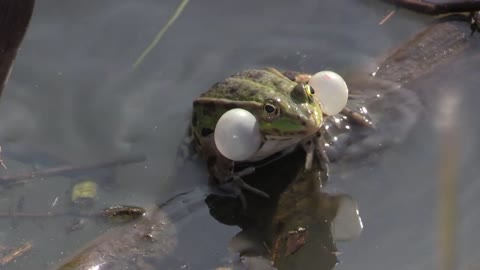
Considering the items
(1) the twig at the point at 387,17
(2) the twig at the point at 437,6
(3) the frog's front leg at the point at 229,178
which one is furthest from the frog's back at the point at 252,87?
(2) the twig at the point at 437,6

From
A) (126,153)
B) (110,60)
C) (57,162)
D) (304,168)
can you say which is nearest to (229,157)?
(304,168)

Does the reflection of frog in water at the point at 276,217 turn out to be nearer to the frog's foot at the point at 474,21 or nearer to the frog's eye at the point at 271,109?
the frog's eye at the point at 271,109

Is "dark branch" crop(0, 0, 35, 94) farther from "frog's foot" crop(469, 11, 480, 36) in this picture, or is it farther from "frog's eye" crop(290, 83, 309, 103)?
"frog's foot" crop(469, 11, 480, 36)

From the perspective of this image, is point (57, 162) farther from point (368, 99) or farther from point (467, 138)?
point (467, 138)

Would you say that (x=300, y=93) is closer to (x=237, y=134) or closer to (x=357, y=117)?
(x=237, y=134)

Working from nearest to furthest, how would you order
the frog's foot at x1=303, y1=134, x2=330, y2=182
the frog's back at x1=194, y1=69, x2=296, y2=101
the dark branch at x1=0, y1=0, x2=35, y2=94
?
1. the dark branch at x1=0, y1=0, x2=35, y2=94
2. the frog's back at x1=194, y1=69, x2=296, y2=101
3. the frog's foot at x1=303, y1=134, x2=330, y2=182

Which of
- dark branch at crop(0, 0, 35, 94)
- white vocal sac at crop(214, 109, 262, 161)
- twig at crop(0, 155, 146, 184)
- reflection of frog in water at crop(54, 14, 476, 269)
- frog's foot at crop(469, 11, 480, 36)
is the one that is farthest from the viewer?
frog's foot at crop(469, 11, 480, 36)

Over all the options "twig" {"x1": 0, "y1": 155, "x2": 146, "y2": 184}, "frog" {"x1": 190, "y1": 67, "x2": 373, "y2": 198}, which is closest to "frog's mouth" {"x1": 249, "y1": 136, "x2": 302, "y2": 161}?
"frog" {"x1": 190, "y1": 67, "x2": 373, "y2": 198}
